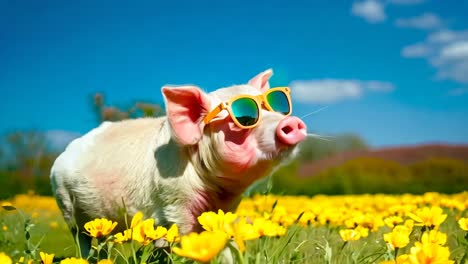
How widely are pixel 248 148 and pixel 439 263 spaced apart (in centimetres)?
186

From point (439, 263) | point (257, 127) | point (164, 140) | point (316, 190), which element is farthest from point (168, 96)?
point (316, 190)

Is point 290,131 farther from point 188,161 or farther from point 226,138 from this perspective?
point 188,161

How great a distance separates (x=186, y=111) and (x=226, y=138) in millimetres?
385

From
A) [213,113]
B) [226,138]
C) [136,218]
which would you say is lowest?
[136,218]

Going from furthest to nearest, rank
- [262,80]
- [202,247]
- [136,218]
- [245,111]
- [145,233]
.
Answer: [262,80], [245,111], [136,218], [145,233], [202,247]

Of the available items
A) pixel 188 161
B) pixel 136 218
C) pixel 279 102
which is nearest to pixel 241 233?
pixel 136 218

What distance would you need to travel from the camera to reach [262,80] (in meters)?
4.41

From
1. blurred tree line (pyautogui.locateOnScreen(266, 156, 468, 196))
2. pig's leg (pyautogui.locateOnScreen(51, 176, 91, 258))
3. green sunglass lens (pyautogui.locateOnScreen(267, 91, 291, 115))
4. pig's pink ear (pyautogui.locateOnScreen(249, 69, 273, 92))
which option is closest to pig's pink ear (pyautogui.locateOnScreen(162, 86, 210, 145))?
green sunglass lens (pyautogui.locateOnScreen(267, 91, 291, 115))

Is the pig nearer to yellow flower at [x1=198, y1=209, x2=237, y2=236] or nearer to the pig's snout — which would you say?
the pig's snout

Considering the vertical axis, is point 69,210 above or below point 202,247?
below

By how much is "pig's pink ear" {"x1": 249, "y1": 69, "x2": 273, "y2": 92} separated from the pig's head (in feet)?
1.44

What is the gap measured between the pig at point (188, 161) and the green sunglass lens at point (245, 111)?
60 mm

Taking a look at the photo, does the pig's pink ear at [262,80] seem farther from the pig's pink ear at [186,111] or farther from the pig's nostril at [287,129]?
the pig's nostril at [287,129]

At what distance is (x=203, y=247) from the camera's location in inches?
53.1
